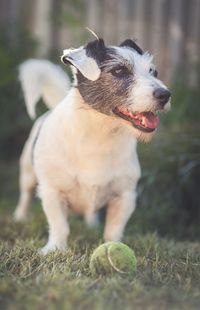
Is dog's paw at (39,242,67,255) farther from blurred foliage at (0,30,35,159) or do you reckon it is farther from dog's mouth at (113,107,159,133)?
blurred foliage at (0,30,35,159)

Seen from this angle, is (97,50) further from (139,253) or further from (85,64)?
(139,253)

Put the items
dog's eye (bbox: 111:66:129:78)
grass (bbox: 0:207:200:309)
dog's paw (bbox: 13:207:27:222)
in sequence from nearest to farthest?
1. grass (bbox: 0:207:200:309)
2. dog's eye (bbox: 111:66:129:78)
3. dog's paw (bbox: 13:207:27:222)

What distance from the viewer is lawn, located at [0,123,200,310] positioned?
3090 millimetres

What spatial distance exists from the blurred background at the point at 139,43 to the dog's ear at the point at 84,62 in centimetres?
194

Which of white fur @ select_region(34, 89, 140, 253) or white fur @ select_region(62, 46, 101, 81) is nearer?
white fur @ select_region(62, 46, 101, 81)

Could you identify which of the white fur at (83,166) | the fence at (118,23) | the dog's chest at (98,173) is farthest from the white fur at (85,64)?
the fence at (118,23)

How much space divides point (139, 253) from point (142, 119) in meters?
0.88

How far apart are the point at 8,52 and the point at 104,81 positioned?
4423mm

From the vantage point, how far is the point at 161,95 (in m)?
4.22

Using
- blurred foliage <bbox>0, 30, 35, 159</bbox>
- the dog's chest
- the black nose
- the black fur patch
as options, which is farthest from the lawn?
the black fur patch

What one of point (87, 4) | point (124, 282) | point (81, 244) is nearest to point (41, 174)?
point (81, 244)

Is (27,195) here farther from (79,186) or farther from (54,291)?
(54,291)

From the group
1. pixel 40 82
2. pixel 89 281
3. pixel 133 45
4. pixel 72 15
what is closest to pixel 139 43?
pixel 72 15

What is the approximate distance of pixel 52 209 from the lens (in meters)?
4.88
